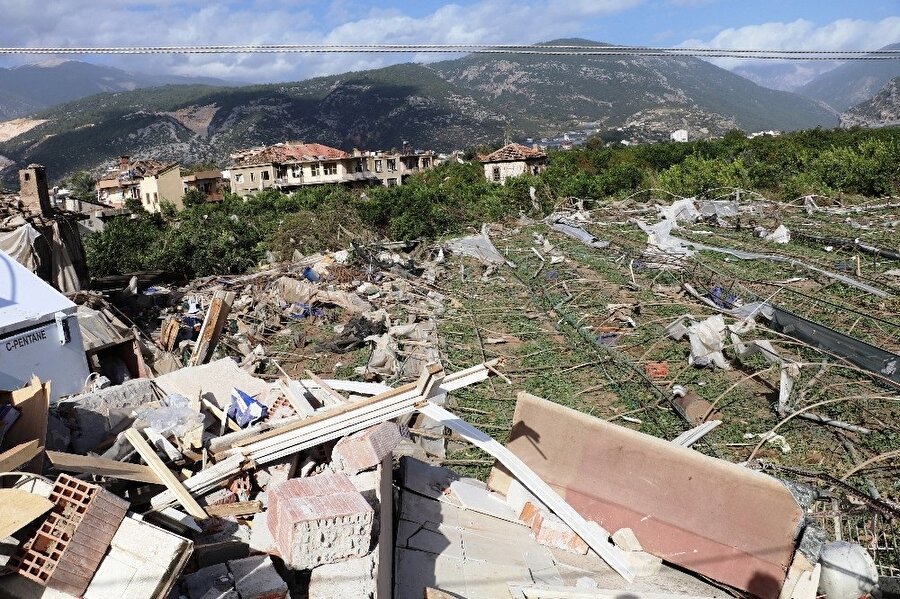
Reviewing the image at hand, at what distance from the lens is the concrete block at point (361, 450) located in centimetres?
426

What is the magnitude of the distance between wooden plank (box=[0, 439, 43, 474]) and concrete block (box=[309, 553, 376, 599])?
174 cm

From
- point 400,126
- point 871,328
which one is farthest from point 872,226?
point 400,126

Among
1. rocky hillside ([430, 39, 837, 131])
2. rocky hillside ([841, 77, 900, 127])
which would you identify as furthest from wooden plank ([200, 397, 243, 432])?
rocky hillside ([841, 77, 900, 127])

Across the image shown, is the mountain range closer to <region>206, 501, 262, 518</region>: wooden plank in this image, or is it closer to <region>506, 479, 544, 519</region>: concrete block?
<region>506, 479, 544, 519</region>: concrete block

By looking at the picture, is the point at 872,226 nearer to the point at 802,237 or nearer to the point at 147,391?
the point at 802,237

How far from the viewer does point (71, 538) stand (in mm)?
2951

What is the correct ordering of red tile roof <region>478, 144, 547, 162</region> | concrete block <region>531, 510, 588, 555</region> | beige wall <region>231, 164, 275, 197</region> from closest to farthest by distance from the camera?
concrete block <region>531, 510, 588, 555</region>, red tile roof <region>478, 144, 547, 162</region>, beige wall <region>231, 164, 275, 197</region>

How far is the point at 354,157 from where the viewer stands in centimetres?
6325

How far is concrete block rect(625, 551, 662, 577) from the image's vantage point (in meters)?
4.40

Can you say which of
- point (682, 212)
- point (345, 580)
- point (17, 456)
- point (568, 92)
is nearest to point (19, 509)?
point (17, 456)

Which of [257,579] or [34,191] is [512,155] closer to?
[34,191]

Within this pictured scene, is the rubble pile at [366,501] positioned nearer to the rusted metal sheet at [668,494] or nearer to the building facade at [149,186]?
the rusted metal sheet at [668,494]

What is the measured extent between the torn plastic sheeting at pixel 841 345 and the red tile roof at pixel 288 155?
181 feet

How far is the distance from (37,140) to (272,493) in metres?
144
